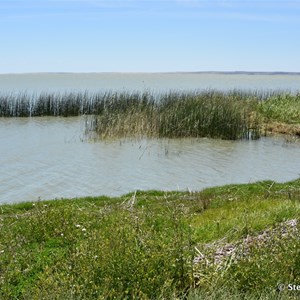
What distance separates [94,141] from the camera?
73.7ft

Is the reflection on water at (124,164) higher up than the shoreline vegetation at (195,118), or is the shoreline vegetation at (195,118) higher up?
the shoreline vegetation at (195,118)

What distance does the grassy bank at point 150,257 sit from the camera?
5.19m

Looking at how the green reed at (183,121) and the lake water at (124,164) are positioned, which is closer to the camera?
the lake water at (124,164)

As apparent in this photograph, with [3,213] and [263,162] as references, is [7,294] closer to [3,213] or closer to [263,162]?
[3,213]

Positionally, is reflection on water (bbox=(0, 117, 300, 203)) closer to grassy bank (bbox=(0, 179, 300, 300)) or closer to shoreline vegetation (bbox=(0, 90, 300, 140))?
shoreline vegetation (bbox=(0, 90, 300, 140))

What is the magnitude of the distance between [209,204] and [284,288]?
5.56 m

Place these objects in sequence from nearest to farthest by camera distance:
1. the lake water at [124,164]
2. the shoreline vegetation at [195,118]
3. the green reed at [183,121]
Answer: the lake water at [124,164]
the green reed at [183,121]
the shoreline vegetation at [195,118]

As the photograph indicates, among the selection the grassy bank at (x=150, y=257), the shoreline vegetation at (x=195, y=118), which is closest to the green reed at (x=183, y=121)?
the shoreline vegetation at (x=195, y=118)

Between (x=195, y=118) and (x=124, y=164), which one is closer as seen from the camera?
(x=124, y=164)

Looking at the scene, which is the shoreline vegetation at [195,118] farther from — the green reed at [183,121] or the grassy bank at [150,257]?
the grassy bank at [150,257]

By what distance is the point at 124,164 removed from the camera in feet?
59.1

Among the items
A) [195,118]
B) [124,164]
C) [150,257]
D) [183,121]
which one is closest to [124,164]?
[124,164]

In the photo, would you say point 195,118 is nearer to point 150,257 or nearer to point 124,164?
point 124,164

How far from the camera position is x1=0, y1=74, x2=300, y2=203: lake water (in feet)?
48.5
